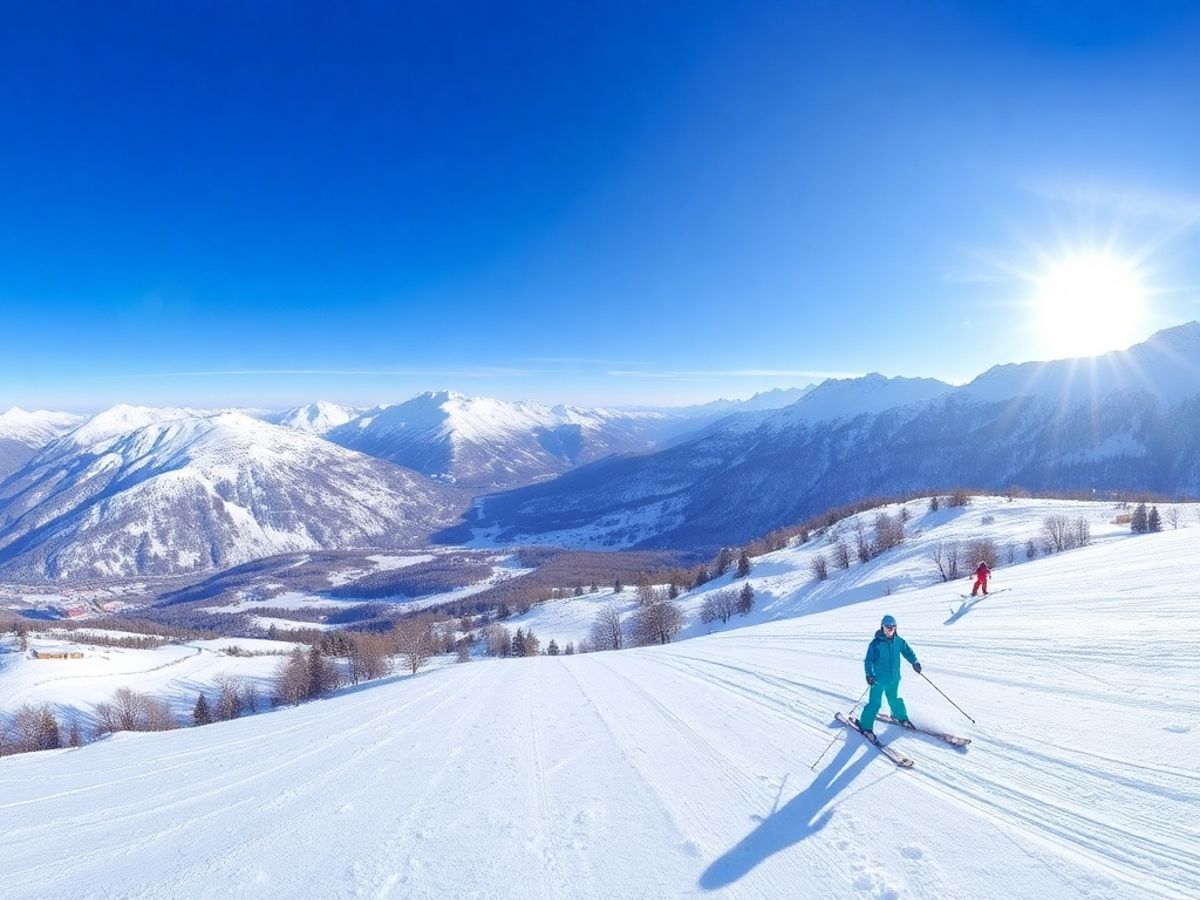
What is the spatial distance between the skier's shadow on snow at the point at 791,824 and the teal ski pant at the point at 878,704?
0.58 m

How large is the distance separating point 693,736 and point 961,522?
65.1 m

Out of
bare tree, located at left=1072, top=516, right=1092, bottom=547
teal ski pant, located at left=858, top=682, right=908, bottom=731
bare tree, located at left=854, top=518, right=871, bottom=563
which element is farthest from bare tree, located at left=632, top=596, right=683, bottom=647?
teal ski pant, located at left=858, top=682, right=908, bottom=731

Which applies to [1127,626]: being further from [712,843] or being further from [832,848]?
[712,843]

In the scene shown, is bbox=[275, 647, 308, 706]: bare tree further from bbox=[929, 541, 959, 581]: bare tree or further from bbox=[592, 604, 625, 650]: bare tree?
bbox=[929, 541, 959, 581]: bare tree

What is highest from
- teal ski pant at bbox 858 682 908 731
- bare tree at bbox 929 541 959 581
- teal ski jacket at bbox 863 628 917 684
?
teal ski jacket at bbox 863 628 917 684

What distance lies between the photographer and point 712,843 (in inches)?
203

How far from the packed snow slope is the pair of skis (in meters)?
0.17

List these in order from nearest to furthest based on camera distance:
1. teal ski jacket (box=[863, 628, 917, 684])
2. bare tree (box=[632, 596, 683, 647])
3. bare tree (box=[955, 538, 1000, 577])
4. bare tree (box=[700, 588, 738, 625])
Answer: teal ski jacket (box=[863, 628, 917, 684]) < bare tree (box=[955, 538, 1000, 577]) < bare tree (box=[632, 596, 683, 647]) < bare tree (box=[700, 588, 738, 625])

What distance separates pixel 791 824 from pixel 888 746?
273 centimetres

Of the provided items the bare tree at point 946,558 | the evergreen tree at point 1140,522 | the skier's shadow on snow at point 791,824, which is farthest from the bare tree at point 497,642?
the skier's shadow on snow at point 791,824

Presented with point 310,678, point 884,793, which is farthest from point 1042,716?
point 310,678

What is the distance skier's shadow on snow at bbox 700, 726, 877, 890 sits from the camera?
4.73 m

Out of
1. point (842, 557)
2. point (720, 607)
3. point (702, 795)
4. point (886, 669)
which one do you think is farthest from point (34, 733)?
point (842, 557)

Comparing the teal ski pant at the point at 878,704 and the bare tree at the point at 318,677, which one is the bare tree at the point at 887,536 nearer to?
the teal ski pant at the point at 878,704
